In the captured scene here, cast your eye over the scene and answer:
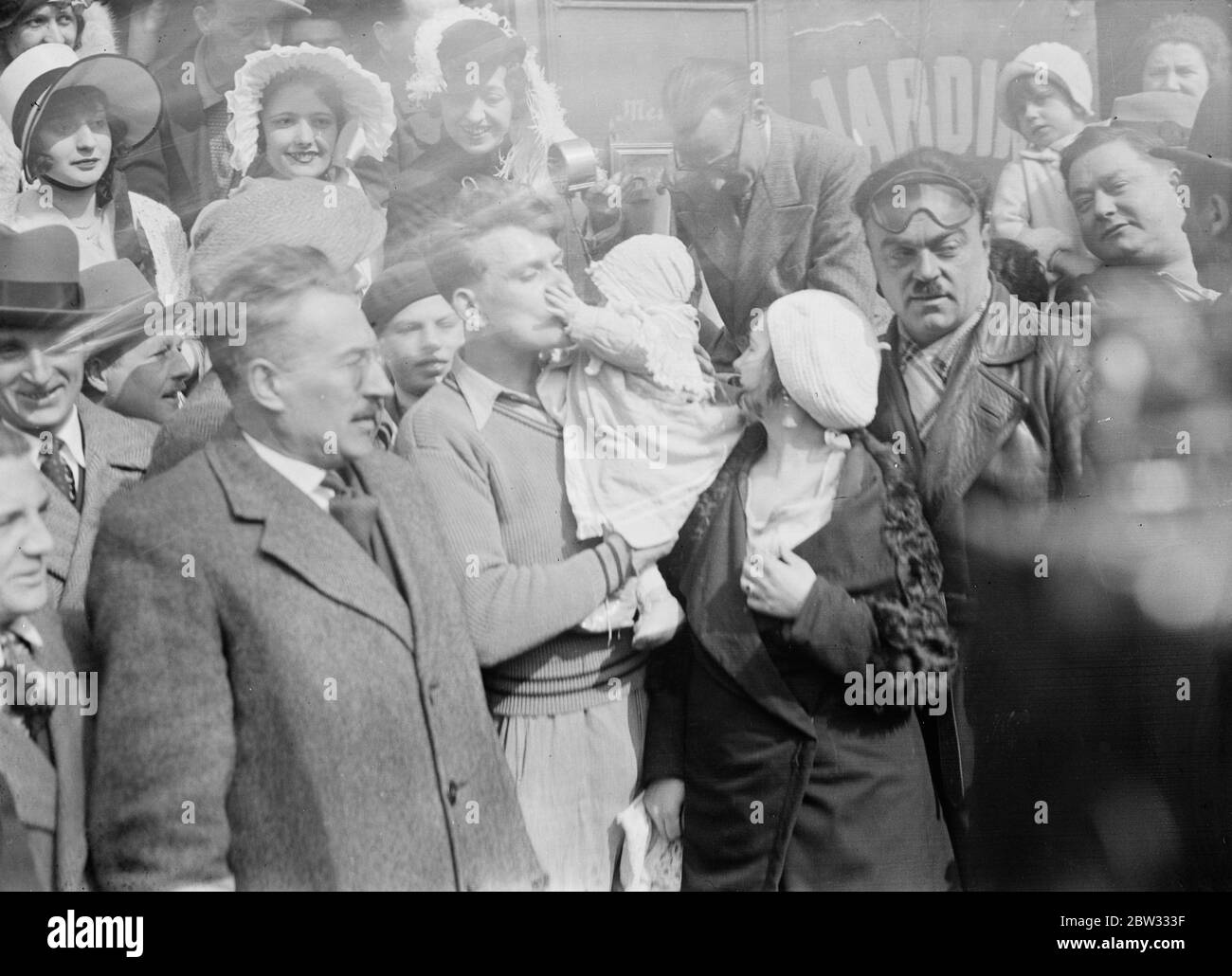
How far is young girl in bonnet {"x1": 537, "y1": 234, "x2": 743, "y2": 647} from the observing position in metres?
3.86

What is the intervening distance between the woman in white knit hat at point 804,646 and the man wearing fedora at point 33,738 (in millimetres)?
1569

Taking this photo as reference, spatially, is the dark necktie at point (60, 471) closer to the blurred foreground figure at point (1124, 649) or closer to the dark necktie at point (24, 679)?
the dark necktie at point (24, 679)

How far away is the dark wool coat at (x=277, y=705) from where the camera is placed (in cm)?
357

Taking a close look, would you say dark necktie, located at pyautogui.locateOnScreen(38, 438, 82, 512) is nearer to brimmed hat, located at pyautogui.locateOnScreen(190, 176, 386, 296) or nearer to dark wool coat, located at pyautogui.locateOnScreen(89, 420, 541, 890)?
dark wool coat, located at pyautogui.locateOnScreen(89, 420, 541, 890)

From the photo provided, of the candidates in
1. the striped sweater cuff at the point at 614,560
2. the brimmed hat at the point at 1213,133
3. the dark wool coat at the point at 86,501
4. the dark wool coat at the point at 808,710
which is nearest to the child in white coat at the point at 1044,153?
the brimmed hat at the point at 1213,133

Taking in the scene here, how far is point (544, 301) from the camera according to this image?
12.8 feet

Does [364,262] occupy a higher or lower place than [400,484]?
higher

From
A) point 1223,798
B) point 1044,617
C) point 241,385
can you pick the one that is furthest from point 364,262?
point 1223,798

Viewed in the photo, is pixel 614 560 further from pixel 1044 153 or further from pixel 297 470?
pixel 1044 153

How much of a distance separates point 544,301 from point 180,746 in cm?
155

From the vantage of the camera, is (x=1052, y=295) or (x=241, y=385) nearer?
(x=241, y=385)

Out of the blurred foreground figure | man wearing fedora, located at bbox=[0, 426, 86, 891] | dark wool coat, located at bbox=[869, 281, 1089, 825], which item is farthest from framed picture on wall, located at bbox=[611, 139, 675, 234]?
man wearing fedora, located at bbox=[0, 426, 86, 891]
